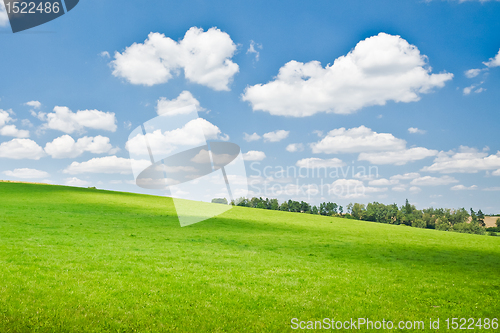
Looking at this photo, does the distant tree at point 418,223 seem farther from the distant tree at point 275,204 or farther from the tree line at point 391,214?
the distant tree at point 275,204

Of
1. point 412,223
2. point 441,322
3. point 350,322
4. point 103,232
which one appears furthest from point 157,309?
point 412,223

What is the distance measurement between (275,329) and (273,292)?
12.3 ft

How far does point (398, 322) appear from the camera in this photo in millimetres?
12086

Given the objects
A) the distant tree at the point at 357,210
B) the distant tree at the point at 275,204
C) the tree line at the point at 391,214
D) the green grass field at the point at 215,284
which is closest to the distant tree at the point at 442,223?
the tree line at the point at 391,214

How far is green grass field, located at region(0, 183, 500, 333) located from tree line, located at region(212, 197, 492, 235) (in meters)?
134

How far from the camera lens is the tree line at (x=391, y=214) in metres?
169

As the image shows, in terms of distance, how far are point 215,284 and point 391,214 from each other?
189 meters

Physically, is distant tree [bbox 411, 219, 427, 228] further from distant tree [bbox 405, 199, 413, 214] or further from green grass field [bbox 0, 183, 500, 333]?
green grass field [bbox 0, 183, 500, 333]

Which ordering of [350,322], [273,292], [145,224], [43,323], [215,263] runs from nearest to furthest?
[43,323], [350,322], [273,292], [215,263], [145,224]

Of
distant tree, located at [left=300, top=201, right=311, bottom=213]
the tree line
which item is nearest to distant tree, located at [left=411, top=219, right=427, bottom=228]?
the tree line

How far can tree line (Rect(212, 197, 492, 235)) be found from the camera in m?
169

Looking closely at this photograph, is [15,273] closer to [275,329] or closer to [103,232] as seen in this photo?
[275,329]

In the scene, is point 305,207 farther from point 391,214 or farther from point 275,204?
point 391,214

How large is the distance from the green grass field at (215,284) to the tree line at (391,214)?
134m
